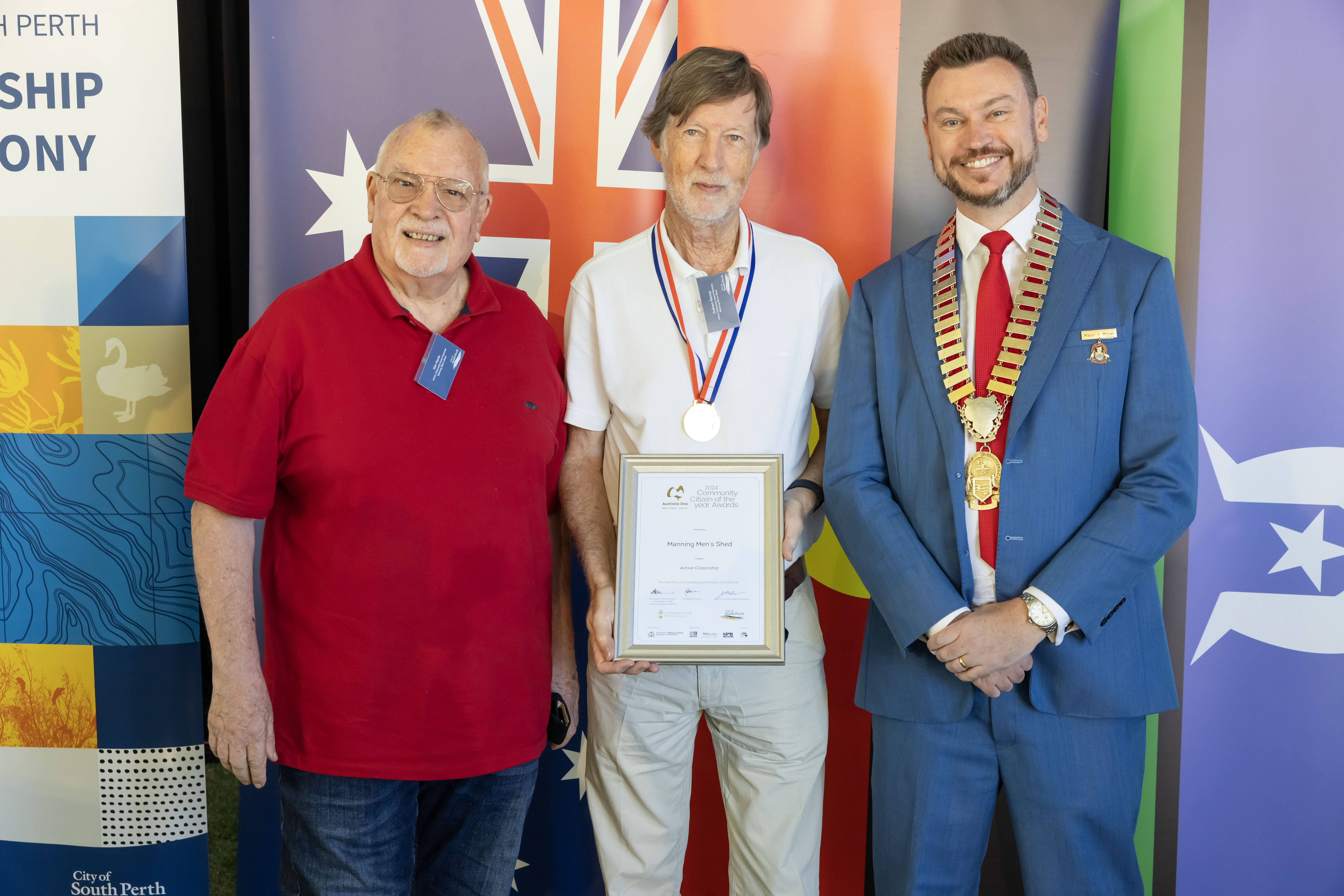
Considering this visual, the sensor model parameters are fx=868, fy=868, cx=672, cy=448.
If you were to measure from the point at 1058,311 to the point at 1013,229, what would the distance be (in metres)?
0.26

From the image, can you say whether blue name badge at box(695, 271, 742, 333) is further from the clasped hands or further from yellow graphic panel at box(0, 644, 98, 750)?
yellow graphic panel at box(0, 644, 98, 750)

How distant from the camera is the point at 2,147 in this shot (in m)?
2.81

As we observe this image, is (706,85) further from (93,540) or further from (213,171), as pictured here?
(93,540)

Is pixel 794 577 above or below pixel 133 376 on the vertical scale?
below

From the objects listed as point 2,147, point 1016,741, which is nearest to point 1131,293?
point 1016,741

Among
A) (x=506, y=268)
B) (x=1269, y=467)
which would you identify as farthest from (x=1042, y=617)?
(x=506, y=268)

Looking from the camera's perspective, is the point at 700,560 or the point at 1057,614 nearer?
the point at 1057,614

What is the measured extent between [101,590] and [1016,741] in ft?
9.33

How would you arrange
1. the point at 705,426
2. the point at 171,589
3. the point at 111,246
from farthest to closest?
the point at 171,589, the point at 111,246, the point at 705,426

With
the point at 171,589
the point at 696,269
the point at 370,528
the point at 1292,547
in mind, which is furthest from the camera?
the point at 171,589

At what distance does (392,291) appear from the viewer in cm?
206

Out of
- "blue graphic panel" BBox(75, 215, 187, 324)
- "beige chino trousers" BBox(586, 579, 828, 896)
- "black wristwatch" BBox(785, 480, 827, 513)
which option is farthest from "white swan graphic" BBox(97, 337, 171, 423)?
"black wristwatch" BBox(785, 480, 827, 513)

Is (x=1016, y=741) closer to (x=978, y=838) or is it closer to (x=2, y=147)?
(x=978, y=838)

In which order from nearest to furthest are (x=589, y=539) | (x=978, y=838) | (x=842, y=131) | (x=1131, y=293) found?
(x=1131, y=293)
(x=978, y=838)
(x=589, y=539)
(x=842, y=131)
